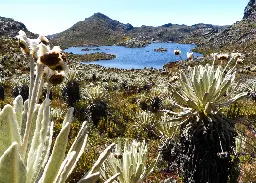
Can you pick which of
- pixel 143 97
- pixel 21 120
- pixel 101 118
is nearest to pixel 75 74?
pixel 101 118

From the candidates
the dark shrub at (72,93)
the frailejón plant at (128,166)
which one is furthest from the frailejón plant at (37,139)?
the dark shrub at (72,93)

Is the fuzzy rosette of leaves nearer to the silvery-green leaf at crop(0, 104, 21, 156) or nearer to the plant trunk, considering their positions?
the plant trunk

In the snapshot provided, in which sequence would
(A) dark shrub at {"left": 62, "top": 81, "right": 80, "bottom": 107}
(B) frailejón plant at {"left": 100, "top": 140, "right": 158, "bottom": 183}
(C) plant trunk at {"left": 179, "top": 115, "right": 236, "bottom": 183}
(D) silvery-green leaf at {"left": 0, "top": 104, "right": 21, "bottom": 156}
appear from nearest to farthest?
(D) silvery-green leaf at {"left": 0, "top": 104, "right": 21, "bottom": 156} → (B) frailejón plant at {"left": 100, "top": 140, "right": 158, "bottom": 183} → (C) plant trunk at {"left": 179, "top": 115, "right": 236, "bottom": 183} → (A) dark shrub at {"left": 62, "top": 81, "right": 80, "bottom": 107}

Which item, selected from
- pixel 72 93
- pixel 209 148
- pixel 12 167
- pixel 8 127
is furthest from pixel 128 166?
pixel 72 93

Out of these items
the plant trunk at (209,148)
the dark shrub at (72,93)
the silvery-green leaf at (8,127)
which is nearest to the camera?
the silvery-green leaf at (8,127)

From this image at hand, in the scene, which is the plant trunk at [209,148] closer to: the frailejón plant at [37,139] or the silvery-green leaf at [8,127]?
the frailejón plant at [37,139]

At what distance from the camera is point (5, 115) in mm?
1636

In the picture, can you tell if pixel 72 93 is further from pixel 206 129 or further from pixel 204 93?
pixel 206 129

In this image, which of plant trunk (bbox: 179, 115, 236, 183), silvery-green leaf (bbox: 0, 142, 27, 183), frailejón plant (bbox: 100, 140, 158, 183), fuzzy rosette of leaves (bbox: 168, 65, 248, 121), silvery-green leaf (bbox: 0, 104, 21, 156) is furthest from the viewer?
fuzzy rosette of leaves (bbox: 168, 65, 248, 121)

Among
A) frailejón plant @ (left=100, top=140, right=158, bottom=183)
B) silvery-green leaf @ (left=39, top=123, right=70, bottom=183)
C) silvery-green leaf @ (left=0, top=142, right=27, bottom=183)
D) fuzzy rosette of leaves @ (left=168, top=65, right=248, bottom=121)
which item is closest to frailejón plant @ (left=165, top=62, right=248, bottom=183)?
fuzzy rosette of leaves @ (left=168, top=65, right=248, bottom=121)

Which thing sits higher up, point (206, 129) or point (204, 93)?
point (204, 93)

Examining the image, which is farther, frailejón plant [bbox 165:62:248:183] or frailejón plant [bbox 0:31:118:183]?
frailejón plant [bbox 165:62:248:183]

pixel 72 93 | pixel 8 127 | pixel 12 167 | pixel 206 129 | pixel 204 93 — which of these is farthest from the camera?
pixel 72 93

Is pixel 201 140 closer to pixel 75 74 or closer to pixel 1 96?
pixel 75 74
